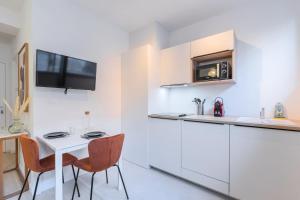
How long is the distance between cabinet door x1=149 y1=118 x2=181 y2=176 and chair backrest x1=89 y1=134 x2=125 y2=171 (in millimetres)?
923

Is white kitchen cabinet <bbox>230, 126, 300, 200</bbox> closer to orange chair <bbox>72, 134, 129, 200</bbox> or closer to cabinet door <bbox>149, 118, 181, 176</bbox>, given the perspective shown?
cabinet door <bbox>149, 118, 181, 176</bbox>

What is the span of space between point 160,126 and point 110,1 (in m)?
2.02

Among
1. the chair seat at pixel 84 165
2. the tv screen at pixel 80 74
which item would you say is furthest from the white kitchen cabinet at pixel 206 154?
the tv screen at pixel 80 74

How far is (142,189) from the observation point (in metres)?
2.02

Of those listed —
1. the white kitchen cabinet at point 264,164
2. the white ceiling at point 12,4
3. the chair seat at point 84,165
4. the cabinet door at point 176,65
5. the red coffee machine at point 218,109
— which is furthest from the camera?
the cabinet door at point 176,65

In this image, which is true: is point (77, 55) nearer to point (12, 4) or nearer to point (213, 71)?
point (12, 4)

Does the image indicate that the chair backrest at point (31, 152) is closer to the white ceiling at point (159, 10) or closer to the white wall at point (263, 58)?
the white ceiling at point (159, 10)

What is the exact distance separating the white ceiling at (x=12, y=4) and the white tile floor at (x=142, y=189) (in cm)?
261

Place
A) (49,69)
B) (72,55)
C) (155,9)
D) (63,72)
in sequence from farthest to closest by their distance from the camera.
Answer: (155,9) < (72,55) < (63,72) < (49,69)

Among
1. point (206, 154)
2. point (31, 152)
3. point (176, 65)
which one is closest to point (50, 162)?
point (31, 152)

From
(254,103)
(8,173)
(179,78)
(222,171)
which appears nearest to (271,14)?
(254,103)

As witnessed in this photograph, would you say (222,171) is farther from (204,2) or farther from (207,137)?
(204,2)

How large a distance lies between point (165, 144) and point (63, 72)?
1798mm

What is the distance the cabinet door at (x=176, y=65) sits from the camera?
8.16 feet
